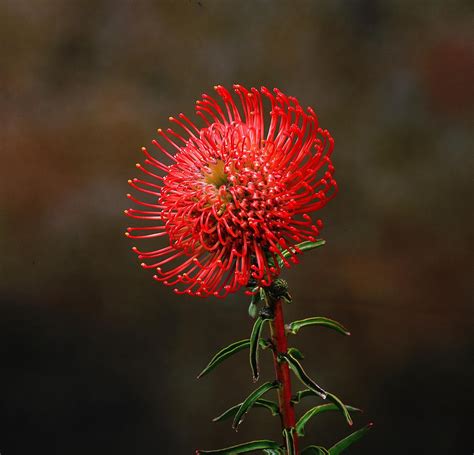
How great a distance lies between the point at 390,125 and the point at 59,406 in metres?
1.16

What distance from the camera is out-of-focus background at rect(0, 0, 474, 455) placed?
1612mm

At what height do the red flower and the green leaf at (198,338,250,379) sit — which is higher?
the red flower

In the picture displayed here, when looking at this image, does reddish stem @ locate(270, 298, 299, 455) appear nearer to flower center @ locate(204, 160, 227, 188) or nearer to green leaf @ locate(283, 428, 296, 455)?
green leaf @ locate(283, 428, 296, 455)

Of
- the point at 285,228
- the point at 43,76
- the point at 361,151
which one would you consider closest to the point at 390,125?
the point at 361,151

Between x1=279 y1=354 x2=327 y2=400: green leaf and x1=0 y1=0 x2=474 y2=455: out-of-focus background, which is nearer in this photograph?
x1=279 y1=354 x2=327 y2=400: green leaf

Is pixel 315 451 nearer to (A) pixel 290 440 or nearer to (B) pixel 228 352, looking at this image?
(A) pixel 290 440

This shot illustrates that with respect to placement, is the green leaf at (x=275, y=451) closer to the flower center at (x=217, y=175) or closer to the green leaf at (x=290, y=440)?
the green leaf at (x=290, y=440)

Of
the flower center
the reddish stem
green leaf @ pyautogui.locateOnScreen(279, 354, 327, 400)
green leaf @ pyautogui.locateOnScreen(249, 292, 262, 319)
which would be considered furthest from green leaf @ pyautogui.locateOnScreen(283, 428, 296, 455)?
the flower center

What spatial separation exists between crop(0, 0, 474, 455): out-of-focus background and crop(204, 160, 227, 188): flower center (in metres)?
0.61

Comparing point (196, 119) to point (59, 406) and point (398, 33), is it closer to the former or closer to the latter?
point (398, 33)

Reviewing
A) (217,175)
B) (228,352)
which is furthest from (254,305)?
(217,175)

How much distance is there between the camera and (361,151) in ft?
5.42

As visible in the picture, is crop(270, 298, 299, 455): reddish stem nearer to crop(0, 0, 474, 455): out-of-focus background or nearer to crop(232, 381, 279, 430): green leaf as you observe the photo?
crop(232, 381, 279, 430): green leaf

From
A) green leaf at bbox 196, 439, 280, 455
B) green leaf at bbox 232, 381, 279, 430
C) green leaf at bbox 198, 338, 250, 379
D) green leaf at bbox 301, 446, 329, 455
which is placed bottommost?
green leaf at bbox 301, 446, 329, 455
